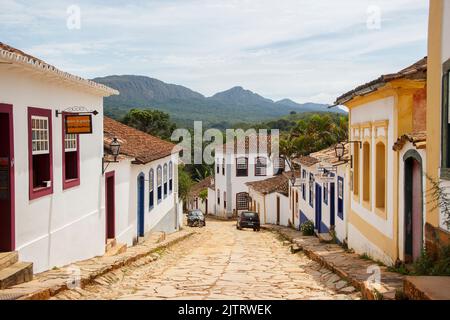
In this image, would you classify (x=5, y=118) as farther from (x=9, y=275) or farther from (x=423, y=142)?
(x=423, y=142)

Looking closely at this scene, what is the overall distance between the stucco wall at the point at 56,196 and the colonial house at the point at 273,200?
65.6ft

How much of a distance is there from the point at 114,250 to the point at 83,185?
9.02 ft

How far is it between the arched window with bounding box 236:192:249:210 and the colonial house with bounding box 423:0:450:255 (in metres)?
38.2

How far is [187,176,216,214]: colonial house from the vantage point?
50.8 meters

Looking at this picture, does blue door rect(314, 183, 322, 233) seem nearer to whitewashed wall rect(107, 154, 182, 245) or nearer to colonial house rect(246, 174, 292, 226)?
whitewashed wall rect(107, 154, 182, 245)

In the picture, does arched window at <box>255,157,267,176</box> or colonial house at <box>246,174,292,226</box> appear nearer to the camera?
colonial house at <box>246,174,292,226</box>

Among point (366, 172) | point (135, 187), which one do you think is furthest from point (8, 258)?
point (135, 187)

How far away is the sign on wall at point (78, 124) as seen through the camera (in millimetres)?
10062

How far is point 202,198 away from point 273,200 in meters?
17.7

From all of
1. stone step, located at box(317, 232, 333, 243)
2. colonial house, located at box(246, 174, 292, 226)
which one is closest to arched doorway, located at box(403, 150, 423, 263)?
stone step, located at box(317, 232, 333, 243)

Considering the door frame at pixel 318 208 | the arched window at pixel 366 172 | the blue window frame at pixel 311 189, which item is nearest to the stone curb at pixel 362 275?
the arched window at pixel 366 172

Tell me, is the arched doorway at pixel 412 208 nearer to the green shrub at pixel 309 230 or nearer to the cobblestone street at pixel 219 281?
the cobblestone street at pixel 219 281
